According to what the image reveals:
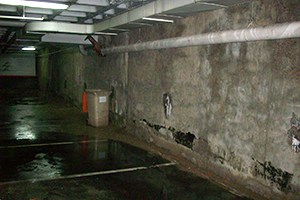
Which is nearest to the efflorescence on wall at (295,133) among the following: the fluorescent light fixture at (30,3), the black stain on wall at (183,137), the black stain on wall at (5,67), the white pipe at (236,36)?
the white pipe at (236,36)

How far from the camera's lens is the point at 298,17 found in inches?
128

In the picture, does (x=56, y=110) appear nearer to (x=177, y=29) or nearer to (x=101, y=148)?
(x=101, y=148)

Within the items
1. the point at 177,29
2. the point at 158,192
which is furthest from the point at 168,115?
the point at 158,192

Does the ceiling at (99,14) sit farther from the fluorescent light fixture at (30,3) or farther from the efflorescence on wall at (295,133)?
the efflorescence on wall at (295,133)

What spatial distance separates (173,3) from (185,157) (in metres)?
2.83

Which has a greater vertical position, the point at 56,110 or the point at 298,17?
the point at 298,17

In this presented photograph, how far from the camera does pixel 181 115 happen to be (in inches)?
214

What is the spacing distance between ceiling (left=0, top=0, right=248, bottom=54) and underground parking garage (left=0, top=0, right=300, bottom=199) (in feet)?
0.09

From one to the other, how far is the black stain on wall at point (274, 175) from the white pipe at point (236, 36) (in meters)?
1.66

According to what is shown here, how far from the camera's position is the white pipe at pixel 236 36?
3109 millimetres

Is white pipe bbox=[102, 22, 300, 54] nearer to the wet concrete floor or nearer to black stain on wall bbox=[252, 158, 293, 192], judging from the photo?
black stain on wall bbox=[252, 158, 293, 192]

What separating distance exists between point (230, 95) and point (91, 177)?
2.51m

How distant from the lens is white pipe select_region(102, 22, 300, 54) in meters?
3.11

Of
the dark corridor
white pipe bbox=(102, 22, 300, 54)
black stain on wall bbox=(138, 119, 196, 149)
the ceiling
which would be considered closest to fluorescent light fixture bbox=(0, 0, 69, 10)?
the ceiling
